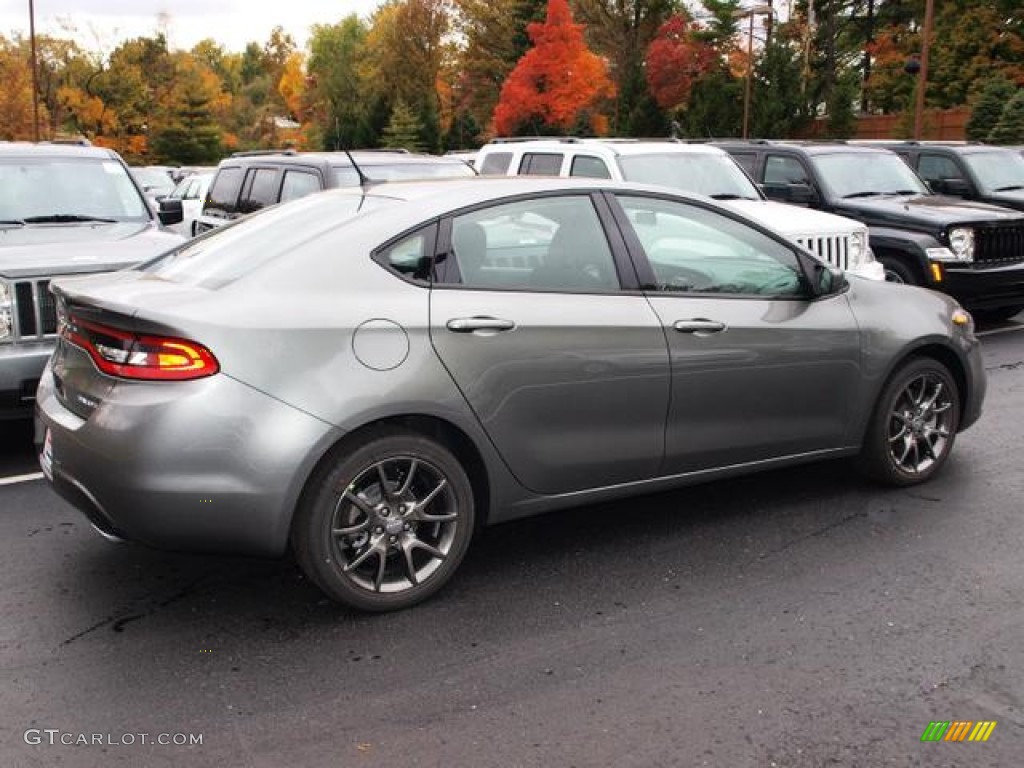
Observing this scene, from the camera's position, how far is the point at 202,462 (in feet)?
11.8

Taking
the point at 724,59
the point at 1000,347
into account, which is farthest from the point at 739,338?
the point at 724,59

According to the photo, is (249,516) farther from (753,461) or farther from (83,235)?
(83,235)

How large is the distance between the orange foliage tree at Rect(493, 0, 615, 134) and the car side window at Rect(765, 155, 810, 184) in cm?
3741

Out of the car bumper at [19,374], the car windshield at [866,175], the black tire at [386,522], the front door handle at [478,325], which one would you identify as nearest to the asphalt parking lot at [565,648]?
the black tire at [386,522]

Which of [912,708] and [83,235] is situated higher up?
[83,235]

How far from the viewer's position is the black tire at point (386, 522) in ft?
12.5

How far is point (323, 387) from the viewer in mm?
3727

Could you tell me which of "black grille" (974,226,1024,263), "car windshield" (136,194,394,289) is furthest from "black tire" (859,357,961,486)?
"black grille" (974,226,1024,263)

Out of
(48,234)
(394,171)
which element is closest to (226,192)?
(394,171)

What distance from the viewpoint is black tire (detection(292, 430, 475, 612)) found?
379 centimetres

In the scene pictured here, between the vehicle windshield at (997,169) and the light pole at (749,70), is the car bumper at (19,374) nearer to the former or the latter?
the vehicle windshield at (997,169)

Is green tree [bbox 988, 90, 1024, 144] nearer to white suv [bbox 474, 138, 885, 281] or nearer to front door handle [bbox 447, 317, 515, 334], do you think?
white suv [bbox 474, 138, 885, 281]

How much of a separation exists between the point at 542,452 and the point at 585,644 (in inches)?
32.9

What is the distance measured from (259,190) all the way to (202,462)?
7065 millimetres
